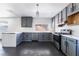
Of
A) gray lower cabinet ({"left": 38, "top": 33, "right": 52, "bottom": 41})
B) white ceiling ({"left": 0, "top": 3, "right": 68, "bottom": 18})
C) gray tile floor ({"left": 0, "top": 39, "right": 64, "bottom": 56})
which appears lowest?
gray tile floor ({"left": 0, "top": 39, "right": 64, "bottom": 56})

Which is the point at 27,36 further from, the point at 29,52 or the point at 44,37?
the point at 29,52

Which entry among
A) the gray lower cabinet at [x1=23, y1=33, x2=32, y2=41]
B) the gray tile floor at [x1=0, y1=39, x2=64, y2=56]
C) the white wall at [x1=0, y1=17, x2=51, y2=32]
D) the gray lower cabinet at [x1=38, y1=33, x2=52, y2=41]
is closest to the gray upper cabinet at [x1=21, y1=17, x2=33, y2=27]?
the white wall at [x1=0, y1=17, x2=51, y2=32]

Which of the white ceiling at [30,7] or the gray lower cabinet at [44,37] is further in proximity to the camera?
the gray lower cabinet at [44,37]

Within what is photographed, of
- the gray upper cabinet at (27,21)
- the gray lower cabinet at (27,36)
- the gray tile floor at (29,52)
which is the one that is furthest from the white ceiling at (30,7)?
the gray upper cabinet at (27,21)

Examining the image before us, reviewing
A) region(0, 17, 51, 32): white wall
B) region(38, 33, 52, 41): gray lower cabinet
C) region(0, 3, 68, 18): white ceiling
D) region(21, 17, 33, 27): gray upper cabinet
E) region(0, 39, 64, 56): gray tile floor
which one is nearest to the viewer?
region(0, 39, 64, 56): gray tile floor

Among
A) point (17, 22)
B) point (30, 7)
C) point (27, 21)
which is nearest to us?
point (30, 7)

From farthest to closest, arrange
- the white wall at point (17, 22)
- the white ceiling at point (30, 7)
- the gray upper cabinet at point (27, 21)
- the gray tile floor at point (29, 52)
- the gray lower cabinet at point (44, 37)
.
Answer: the white wall at point (17, 22) < the gray upper cabinet at point (27, 21) < the gray lower cabinet at point (44, 37) < the white ceiling at point (30, 7) < the gray tile floor at point (29, 52)

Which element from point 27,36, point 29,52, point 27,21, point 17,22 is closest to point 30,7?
point 29,52

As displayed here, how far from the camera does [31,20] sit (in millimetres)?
11000

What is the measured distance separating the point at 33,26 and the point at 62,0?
1018cm

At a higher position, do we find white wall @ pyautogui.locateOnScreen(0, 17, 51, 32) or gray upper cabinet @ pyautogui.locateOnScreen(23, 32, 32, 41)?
white wall @ pyautogui.locateOnScreen(0, 17, 51, 32)

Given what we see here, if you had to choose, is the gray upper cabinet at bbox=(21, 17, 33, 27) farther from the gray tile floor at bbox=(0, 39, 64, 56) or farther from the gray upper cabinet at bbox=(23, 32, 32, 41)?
the gray tile floor at bbox=(0, 39, 64, 56)

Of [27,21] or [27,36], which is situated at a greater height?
[27,21]

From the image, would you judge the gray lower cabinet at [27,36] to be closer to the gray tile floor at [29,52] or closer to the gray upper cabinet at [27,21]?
the gray upper cabinet at [27,21]
